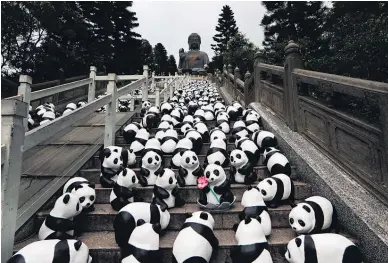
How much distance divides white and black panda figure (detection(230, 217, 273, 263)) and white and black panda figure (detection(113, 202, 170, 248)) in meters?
1.00

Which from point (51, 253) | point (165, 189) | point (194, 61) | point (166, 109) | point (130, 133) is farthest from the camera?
point (194, 61)

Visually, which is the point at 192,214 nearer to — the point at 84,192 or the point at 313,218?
the point at 313,218

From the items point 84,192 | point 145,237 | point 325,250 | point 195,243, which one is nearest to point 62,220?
point 84,192

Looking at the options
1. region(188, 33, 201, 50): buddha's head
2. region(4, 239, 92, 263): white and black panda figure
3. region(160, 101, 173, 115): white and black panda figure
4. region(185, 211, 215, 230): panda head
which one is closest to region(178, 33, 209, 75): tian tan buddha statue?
region(188, 33, 201, 50): buddha's head

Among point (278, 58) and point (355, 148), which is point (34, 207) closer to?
point (355, 148)

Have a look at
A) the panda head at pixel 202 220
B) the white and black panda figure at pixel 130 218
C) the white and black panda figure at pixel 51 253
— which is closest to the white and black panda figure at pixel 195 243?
the panda head at pixel 202 220

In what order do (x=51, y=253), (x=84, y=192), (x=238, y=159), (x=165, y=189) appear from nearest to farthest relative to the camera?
(x=51, y=253) → (x=84, y=192) → (x=165, y=189) → (x=238, y=159)

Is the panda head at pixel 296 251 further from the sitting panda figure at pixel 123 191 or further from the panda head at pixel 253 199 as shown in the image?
the sitting panda figure at pixel 123 191

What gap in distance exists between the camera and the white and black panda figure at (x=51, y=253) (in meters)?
2.45

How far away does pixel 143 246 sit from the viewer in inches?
109

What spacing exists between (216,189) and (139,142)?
2.27 m

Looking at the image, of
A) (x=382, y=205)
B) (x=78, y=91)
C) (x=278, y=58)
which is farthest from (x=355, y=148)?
(x=278, y=58)

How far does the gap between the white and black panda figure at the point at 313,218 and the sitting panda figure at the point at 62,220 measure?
8.73 ft

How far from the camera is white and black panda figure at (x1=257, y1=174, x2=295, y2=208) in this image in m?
3.72
